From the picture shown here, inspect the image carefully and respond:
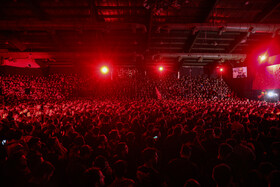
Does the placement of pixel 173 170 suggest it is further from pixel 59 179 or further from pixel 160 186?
pixel 59 179

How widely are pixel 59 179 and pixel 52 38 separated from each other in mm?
14416

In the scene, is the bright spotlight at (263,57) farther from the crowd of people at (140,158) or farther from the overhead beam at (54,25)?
the overhead beam at (54,25)

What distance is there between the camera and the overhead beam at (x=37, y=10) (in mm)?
9768

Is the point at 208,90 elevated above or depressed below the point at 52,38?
below

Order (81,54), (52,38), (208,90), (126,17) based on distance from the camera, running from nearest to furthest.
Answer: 1. (126,17)
2. (52,38)
3. (81,54)
4. (208,90)

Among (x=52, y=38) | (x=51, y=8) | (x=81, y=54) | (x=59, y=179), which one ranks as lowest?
(x=59, y=179)

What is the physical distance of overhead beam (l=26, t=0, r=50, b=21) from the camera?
977 cm

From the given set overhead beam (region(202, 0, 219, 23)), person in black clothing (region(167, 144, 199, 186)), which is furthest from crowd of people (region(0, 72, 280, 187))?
overhead beam (region(202, 0, 219, 23))

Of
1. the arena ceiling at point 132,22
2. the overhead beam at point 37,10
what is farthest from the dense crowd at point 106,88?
the overhead beam at point 37,10

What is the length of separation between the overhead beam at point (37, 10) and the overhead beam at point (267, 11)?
51.2ft

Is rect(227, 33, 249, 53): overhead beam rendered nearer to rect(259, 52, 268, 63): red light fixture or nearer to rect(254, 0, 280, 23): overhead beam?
rect(254, 0, 280, 23): overhead beam

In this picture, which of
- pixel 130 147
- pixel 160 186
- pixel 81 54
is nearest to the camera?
pixel 160 186

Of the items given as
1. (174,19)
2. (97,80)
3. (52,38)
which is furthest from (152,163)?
(97,80)

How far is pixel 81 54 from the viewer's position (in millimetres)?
16141
